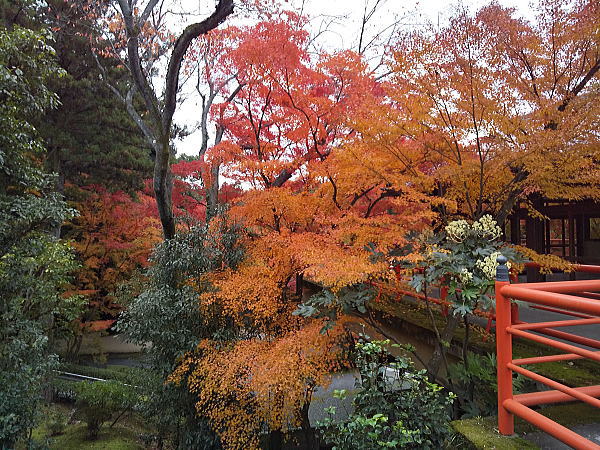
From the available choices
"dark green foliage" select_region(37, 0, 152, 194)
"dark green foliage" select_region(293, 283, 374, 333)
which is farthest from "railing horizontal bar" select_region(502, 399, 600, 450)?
"dark green foliage" select_region(37, 0, 152, 194)

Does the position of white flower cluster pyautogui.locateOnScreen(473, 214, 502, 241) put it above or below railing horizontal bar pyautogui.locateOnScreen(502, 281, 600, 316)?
above

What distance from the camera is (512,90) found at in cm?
Result: 573

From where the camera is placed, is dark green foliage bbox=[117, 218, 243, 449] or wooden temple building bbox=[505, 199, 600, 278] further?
wooden temple building bbox=[505, 199, 600, 278]

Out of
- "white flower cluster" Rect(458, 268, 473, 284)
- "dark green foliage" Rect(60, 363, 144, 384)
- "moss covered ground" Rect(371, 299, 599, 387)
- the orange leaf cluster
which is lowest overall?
"dark green foliage" Rect(60, 363, 144, 384)

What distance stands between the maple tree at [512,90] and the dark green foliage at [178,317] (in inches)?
166

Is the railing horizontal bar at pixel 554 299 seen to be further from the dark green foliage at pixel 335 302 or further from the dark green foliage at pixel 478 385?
the dark green foliage at pixel 335 302

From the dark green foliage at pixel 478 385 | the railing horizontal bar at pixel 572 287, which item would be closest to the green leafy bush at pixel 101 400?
the dark green foliage at pixel 478 385

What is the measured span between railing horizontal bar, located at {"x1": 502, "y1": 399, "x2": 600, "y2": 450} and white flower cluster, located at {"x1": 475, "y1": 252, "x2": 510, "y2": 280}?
1.43 meters

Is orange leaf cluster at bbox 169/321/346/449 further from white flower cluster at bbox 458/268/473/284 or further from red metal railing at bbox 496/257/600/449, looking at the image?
red metal railing at bbox 496/257/600/449

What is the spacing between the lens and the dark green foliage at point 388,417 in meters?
3.09

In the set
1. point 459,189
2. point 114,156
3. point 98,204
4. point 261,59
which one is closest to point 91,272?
point 98,204

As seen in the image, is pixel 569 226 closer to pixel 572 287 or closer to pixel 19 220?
pixel 572 287

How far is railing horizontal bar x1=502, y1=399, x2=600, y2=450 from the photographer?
203 centimetres

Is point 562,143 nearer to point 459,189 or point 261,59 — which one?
point 459,189
